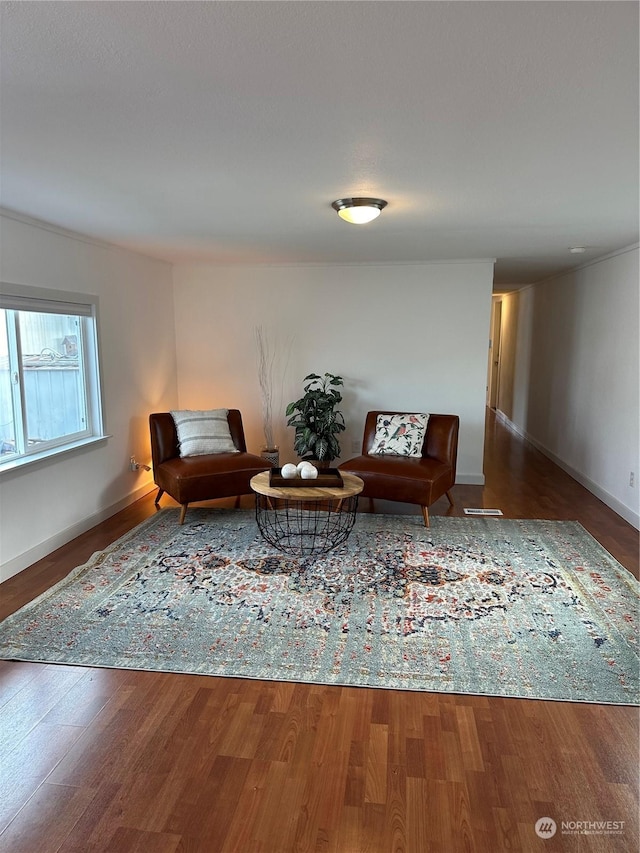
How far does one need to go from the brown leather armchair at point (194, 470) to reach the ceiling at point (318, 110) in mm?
1838

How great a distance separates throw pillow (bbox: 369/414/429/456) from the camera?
15.6ft

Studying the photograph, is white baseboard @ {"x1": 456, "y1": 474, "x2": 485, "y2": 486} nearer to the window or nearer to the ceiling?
the ceiling

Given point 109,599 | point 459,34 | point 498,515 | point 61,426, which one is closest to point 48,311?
point 61,426

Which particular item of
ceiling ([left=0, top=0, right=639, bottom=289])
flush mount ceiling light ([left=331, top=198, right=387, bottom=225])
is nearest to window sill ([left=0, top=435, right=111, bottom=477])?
ceiling ([left=0, top=0, right=639, bottom=289])

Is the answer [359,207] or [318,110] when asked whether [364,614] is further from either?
[318,110]

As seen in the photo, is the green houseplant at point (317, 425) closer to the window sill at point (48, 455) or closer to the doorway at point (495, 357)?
the window sill at point (48, 455)

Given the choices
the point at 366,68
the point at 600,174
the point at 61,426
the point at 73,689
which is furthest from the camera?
the point at 61,426

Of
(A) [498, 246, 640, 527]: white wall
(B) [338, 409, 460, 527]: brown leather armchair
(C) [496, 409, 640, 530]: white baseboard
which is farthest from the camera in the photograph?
(A) [498, 246, 640, 527]: white wall

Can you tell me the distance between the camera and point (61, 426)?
405cm

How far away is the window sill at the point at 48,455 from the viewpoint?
3.37 meters

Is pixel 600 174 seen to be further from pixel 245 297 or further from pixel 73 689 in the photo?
pixel 245 297

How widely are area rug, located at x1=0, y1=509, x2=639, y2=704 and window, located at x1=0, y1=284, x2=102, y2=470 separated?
925 millimetres

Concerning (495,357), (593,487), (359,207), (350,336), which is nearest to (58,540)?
(359,207)

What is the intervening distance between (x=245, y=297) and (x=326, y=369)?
3.66 ft
